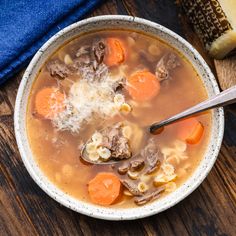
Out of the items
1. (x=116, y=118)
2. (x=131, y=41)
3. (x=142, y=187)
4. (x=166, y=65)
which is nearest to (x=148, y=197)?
(x=142, y=187)

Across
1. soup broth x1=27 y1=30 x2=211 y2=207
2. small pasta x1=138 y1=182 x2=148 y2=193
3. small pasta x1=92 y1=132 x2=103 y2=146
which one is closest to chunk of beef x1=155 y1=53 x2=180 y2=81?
soup broth x1=27 y1=30 x2=211 y2=207

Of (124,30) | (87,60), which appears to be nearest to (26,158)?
(87,60)

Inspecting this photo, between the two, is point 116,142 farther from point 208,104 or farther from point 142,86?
point 208,104

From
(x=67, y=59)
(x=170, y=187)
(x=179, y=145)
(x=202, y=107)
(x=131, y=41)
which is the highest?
(x=67, y=59)

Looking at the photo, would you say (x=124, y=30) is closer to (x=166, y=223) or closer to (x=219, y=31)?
(x=219, y=31)

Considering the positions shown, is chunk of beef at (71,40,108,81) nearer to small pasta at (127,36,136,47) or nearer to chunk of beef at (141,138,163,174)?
small pasta at (127,36,136,47)

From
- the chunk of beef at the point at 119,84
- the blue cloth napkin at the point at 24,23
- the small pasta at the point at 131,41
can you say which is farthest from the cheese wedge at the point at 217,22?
the blue cloth napkin at the point at 24,23

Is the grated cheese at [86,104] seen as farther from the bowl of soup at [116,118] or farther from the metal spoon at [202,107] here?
the metal spoon at [202,107]
